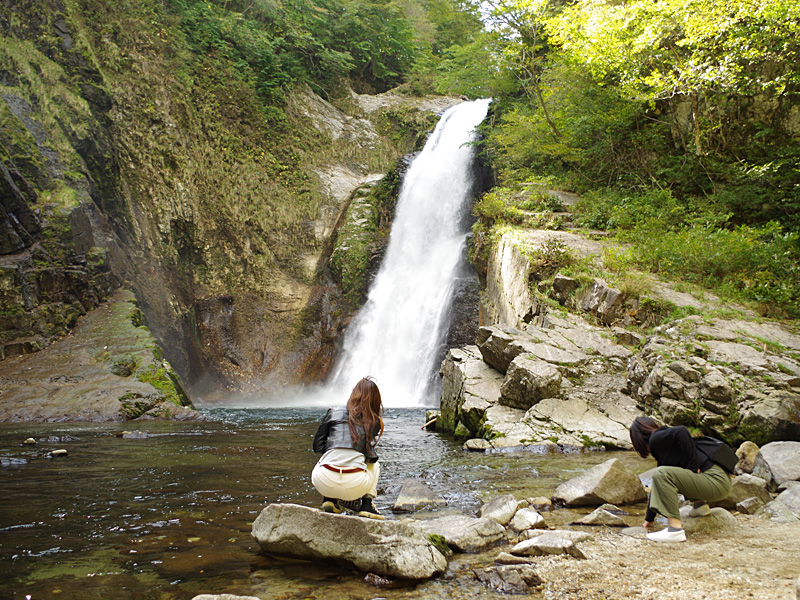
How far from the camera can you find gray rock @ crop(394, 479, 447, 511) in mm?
4766

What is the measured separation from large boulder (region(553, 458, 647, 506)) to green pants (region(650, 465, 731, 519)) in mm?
856

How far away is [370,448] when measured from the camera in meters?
3.89

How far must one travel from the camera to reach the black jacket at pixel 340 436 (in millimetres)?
3814

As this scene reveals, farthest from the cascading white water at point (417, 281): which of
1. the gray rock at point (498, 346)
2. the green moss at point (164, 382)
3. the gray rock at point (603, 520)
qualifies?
the gray rock at point (603, 520)

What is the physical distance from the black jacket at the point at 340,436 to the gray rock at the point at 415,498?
1.10 meters

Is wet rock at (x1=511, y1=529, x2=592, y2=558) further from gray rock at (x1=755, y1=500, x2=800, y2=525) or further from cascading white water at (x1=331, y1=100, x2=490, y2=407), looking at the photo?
cascading white water at (x1=331, y1=100, x2=490, y2=407)

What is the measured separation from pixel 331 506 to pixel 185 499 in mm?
1929

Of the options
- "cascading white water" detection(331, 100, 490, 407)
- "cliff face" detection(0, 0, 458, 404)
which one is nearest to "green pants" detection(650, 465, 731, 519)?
"cascading white water" detection(331, 100, 490, 407)

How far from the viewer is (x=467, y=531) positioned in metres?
3.75

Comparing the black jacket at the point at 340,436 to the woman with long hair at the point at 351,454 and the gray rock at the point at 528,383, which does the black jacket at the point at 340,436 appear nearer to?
the woman with long hair at the point at 351,454

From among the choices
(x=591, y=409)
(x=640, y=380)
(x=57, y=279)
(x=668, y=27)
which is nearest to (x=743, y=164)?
(x=668, y=27)

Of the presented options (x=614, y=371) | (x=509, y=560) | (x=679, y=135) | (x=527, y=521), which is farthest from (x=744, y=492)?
(x=679, y=135)

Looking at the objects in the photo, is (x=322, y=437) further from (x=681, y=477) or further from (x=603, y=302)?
(x=603, y=302)

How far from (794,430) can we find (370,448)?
6085 mm
